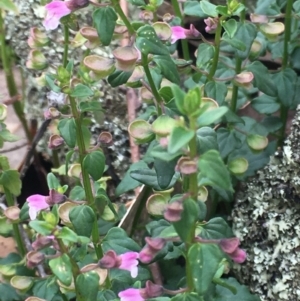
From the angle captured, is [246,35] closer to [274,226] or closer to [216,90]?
[216,90]

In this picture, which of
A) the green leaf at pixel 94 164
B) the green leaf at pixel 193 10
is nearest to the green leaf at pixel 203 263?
the green leaf at pixel 94 164

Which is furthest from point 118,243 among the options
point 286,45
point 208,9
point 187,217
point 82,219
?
point 286,45

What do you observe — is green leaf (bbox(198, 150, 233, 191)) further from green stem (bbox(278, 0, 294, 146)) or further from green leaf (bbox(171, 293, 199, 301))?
green stem (bbox(278, 0, 294, 146))

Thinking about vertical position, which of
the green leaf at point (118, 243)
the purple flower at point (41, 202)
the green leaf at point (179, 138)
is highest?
the green leaf at point (179, 138)

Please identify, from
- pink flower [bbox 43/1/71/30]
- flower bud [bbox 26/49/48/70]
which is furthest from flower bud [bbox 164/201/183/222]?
flower bud [bbox 26/49/48/70]

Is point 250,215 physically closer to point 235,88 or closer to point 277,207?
point 277,207

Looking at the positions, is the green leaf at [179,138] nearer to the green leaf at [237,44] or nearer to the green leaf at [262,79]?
the green leaf at [237,44]
